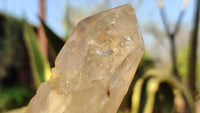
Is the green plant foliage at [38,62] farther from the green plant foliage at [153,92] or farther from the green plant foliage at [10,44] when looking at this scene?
the green plant foliage at [10,44]

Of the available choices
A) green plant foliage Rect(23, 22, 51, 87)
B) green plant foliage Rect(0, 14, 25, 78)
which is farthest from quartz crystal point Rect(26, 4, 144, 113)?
green plant foliage Rect(0, 14, 25, 78)

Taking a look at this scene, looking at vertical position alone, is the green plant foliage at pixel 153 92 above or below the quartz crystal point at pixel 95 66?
below

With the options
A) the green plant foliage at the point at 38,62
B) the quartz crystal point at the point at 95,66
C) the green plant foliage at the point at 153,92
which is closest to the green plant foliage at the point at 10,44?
the green plant foliage at the point at 38,62

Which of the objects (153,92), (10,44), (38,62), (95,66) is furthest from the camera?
(10,44)

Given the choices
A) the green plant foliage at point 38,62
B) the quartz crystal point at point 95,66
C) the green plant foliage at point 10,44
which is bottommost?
the green plant foliage at point 10,44

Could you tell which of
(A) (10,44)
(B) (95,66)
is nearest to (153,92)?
(B) (95,66)

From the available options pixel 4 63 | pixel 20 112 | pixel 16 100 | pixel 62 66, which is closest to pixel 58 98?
pixel 62 66

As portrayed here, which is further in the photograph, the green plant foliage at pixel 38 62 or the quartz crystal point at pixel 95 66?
the green plant foliage at pixel 38 62

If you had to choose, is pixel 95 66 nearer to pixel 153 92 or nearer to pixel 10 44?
pixel 153 92
